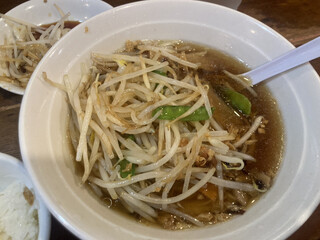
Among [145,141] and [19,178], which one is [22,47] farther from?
[145,141]

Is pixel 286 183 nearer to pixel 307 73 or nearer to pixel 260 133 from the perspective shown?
pixel 260 133

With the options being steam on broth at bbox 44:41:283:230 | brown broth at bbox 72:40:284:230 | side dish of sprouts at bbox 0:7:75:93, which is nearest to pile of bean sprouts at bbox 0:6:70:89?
side dish of sprouts at bbox 0:7:75:93

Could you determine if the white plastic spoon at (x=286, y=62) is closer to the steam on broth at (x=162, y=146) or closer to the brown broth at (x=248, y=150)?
the brown broth at (x=248, y=150)

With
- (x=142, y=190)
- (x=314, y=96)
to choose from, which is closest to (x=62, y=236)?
(x=142, y=190)

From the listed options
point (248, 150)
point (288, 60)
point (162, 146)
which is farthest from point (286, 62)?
point (162, 146)

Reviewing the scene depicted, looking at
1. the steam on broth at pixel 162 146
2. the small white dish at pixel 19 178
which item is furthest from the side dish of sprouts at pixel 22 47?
the steam on broth at pixel 162 146

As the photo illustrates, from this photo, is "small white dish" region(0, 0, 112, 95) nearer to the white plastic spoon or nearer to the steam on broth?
the steam on broth

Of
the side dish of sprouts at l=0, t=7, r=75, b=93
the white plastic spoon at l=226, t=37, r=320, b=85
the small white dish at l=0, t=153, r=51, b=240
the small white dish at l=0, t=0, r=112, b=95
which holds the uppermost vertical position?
the white plastic spoon at l=226, t=37, r=320, b=85
